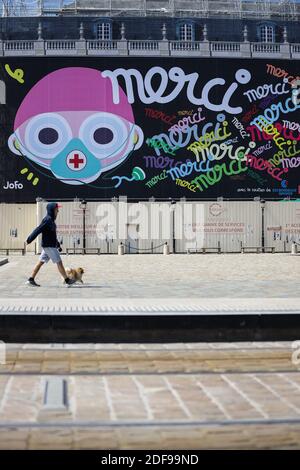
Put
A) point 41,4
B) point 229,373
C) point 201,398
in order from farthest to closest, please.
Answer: point 41,4
point 229,373
point 201,398

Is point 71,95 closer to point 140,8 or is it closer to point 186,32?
point 140,8

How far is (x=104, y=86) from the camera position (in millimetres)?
41938

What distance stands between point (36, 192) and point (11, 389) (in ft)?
122

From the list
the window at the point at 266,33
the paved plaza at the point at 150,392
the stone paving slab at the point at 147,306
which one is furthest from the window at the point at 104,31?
the paved plaza at the point at 150,392

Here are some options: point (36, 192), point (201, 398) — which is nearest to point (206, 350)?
point (201, 398)

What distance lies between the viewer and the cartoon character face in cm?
4156

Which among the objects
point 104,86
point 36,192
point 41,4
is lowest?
point 36,192

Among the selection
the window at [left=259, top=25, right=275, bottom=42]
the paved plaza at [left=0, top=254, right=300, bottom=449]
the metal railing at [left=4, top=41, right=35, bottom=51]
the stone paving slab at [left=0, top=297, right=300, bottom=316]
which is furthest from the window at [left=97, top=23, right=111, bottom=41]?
the paved plaza at [left=0, top=254, right=300, bottom=449]

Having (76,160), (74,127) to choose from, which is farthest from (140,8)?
(76,160)

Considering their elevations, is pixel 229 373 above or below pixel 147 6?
below

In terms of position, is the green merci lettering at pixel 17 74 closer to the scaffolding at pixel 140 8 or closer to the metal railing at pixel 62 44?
the metal railing at pixel 62 44

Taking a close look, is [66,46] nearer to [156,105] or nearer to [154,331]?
[156,105]

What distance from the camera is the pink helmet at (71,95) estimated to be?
137 feet

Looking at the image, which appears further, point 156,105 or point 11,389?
point 156,105
